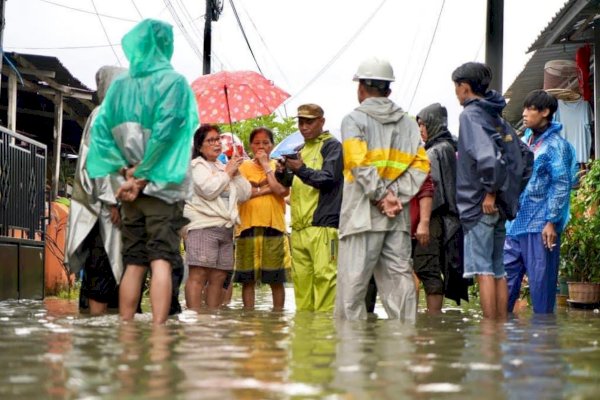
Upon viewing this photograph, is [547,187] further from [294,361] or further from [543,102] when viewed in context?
[294,361]

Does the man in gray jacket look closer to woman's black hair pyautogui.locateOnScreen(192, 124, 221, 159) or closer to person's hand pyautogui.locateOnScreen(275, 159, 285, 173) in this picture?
person's hand pyautogui.locateOnScreen(275, 159, 285, 173)

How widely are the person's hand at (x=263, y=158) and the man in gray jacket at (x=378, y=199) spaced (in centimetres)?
248

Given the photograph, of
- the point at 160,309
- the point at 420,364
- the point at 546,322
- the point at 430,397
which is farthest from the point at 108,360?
the point at 546,322

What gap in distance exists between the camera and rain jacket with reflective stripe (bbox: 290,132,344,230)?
29.9 ft

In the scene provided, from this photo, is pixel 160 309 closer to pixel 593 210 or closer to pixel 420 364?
pixel 420 364

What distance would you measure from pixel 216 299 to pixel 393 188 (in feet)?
10.6

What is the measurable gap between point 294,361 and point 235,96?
25.7ft

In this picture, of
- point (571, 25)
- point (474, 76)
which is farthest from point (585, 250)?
point (571, 25)

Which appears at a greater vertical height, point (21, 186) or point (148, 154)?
point (21, 186)

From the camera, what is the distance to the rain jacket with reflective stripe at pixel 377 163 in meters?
7.52

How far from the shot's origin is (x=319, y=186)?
913 cm

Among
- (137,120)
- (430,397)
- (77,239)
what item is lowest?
(430,397)

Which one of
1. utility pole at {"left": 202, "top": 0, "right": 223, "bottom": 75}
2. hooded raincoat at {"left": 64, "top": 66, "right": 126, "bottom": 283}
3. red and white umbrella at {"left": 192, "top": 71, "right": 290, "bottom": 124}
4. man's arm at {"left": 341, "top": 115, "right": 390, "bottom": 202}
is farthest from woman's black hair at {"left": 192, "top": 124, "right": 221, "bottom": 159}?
utility pole at {"left": 202, "top": 0, "right": 223, "bottom": 75}

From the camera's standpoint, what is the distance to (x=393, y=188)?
7684 millimetres
